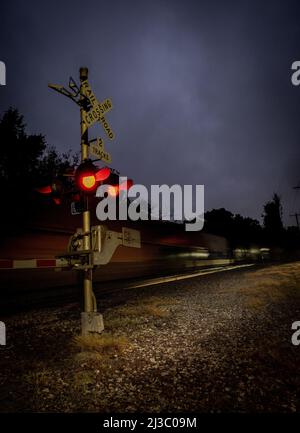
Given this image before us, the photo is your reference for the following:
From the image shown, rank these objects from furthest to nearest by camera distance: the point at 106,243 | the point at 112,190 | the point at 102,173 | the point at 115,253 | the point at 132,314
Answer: the point at 115,253 → the point at 132,314 → the point at 106,243 → the point at 102,173 → the point at 112,190

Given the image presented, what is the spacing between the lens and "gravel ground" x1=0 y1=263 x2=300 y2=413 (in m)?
2.60

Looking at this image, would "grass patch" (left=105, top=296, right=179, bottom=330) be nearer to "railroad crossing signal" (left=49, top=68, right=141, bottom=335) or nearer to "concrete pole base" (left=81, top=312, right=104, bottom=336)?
"concrete pole base" (left=81, top=312, right=104, bottom=336)

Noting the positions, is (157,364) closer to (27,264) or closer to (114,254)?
(27,264)

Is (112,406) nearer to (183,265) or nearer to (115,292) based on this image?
(115,292)

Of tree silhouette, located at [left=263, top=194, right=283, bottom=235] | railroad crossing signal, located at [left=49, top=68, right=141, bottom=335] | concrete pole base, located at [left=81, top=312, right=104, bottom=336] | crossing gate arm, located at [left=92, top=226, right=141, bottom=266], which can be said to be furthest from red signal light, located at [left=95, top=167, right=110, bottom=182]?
tree silhouette, located at [left=263, top=194, right=283, bottom=235]

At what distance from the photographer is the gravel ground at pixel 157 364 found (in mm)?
2600

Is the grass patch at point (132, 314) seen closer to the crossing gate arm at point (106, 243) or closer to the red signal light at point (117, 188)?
the crossing gate arm at point (106, 243)

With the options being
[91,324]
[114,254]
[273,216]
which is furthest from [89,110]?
[273,216]

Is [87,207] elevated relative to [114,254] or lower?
elevated

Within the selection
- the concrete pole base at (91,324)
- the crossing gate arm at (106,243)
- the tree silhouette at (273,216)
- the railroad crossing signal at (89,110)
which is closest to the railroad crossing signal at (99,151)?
the railroad crossing signal at (89,110)

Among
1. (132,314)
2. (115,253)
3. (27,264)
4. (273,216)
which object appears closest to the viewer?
(27,264)

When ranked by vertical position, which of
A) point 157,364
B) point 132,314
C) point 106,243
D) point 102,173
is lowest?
point 132,314

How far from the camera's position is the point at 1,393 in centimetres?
282

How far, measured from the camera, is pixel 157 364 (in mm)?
3475
